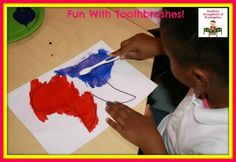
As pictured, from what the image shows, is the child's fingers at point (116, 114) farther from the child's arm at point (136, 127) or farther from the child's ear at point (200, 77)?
the child's ear at point (200, 77)

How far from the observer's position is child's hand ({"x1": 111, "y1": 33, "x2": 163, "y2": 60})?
94 cm

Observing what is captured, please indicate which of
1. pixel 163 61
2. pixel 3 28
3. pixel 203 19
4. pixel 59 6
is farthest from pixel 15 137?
pixel 163 61

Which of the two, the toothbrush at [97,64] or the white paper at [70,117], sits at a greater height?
the toothbrush at [97,64]

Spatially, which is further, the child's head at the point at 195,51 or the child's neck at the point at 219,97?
the child's neck at the point at 219,97

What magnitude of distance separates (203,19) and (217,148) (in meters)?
0.30

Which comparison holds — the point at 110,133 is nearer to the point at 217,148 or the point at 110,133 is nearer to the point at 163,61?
the point at 217,148

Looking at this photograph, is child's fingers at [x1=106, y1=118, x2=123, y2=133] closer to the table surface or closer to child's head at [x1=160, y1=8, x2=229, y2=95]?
the table surface

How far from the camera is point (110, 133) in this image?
32.0 inches

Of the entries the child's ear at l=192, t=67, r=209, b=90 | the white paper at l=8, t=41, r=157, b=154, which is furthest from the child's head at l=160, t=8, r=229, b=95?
the white paper at l=8, t=41, r=157, b=154

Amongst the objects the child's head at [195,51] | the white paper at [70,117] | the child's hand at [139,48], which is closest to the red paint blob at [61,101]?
the white paper at [70,117]

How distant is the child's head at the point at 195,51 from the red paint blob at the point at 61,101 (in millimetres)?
272

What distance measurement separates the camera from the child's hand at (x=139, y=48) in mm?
938

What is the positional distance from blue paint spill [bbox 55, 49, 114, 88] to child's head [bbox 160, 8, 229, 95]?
257 millimetres

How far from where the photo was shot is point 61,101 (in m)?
0.85
